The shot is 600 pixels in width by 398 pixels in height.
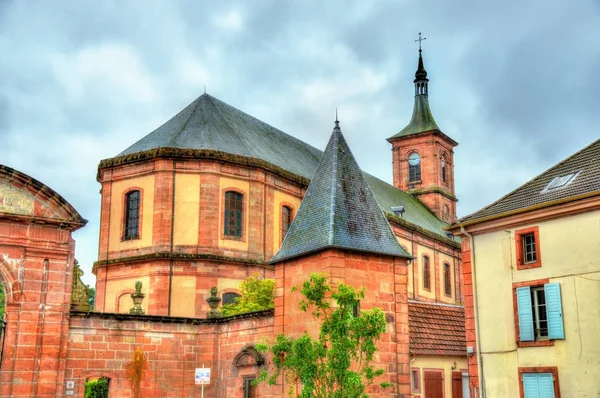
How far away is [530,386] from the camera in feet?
70.3

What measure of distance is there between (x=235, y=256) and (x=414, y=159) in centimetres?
3451

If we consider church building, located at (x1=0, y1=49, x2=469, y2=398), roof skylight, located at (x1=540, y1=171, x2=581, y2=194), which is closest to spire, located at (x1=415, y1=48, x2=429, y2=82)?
church building, located at (x1=0, y1=49, x2=469, y2=398)

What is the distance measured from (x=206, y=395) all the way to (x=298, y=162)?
18.2 meters

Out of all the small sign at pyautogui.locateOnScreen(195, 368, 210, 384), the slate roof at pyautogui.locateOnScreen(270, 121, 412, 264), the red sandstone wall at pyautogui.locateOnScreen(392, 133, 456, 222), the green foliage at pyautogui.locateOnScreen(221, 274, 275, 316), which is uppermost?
the red sandstone wall at pyautogui.locateOnScreen(392, 133, 456, 222)

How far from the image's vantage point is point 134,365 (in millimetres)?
25375

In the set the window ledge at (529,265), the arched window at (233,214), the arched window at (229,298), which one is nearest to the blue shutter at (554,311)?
the window ledge at (529,265)

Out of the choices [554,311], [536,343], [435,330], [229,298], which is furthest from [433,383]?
[229,298]

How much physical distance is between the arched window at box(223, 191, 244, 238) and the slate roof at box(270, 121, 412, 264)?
428 inches

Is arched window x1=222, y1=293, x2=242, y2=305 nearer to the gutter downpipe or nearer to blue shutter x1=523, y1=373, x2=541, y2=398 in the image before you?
the gutter downpipe

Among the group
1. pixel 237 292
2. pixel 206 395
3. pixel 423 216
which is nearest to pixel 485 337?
pixel 206 395

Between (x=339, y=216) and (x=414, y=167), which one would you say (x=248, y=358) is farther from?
(x=414, y=167)

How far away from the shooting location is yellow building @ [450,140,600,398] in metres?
20.7

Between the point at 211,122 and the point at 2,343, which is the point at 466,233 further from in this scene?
the point at 211,122

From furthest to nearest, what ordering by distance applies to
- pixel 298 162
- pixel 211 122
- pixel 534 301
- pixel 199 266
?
pixel 298 162
pixel 211 122
pixel 199 266
pixel 534 301
